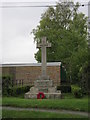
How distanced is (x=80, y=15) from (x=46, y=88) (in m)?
21.0

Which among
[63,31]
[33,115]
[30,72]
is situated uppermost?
[63,31]

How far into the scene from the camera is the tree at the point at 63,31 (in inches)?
1282

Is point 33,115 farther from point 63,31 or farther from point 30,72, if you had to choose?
point 63,31

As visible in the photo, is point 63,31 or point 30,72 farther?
point 63,31

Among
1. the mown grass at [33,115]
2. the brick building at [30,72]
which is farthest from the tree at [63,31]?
the mown grass at [33,115]

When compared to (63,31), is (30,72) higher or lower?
lower

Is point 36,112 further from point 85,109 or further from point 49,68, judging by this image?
point 49,68

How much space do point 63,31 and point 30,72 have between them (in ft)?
25.7

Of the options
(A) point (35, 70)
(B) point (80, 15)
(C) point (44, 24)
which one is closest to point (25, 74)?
(A) point (35, 70)

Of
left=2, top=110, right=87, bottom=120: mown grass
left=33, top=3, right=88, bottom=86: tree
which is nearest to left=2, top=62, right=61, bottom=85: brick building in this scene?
left=33, top=3, right=88, bottom=86: tree

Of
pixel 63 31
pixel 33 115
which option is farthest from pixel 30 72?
pixel 33 115

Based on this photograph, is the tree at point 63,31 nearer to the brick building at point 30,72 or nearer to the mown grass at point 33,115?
the brick building at point 30,72

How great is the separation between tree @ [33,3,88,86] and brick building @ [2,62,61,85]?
2.19 metres

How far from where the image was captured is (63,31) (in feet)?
115
